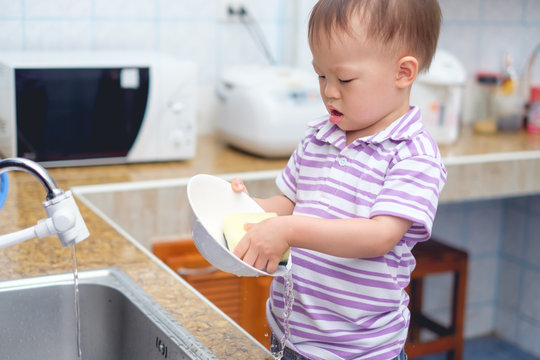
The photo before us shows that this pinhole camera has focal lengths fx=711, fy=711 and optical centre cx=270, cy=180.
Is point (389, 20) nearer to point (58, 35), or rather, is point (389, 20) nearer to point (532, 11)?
point (58, 35)

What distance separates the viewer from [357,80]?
0.82 metres

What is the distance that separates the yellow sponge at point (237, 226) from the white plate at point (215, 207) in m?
0.01

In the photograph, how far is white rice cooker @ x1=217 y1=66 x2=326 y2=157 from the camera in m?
2.01

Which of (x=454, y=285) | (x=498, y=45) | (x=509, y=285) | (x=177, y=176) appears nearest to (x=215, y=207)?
(x=177, y=176)

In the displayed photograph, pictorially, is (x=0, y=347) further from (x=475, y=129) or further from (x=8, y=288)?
(x=475, y=129)

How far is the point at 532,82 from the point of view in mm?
2781

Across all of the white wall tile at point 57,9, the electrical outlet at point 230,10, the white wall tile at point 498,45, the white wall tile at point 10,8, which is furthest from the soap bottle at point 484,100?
the white wall tile at point 10,8

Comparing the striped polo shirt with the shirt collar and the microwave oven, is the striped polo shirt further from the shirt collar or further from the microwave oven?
the microwave oven

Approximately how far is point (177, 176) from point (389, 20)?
3.73 feet

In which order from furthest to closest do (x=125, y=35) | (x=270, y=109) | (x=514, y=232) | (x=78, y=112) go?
(x=514, y=232)
(x=125, y=35)
(x=270, y=109)
(x=78, y=112)

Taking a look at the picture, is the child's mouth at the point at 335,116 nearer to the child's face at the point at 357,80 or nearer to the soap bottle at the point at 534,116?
the child's face at the point at 357,80

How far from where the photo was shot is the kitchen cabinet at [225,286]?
182 centimetres

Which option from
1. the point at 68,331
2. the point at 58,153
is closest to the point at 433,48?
the point at 68,331

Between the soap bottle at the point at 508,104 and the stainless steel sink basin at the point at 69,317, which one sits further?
the soap bottle at the point at 508,104
